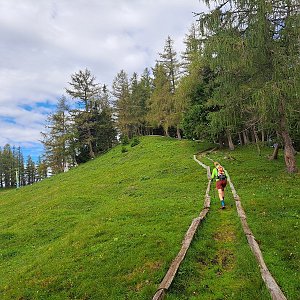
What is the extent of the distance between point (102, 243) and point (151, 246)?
8.09 feet

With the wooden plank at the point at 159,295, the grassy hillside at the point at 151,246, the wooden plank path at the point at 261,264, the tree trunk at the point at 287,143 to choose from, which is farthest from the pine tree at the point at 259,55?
the wooden plank at the point at 159,295

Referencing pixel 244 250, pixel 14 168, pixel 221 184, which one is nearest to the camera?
pixel 244 250

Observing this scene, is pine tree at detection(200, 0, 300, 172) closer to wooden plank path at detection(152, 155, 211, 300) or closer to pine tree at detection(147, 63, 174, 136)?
wooden plank path at detection(152, 155, 211, 300)

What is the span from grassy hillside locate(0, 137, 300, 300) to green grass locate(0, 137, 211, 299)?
1.5 inches

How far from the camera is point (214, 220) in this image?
14008 mm

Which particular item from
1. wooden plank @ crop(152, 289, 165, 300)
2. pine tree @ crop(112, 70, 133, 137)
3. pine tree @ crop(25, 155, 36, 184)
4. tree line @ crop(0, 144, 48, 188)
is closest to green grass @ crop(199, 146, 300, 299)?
wooden plank @ crop(152, 289, 165, 300)

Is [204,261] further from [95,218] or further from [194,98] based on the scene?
[194,98]

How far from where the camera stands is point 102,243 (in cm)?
1288

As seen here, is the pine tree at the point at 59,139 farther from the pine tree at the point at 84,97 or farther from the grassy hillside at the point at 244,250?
the grassy hillside at the point at 244,250

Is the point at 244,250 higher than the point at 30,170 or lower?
lower

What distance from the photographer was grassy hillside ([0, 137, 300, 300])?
881 centimetres

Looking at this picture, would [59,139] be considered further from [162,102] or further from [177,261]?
[177,261]

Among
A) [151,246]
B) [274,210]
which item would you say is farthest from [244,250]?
[274,210]

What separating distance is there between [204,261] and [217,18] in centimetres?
1699
